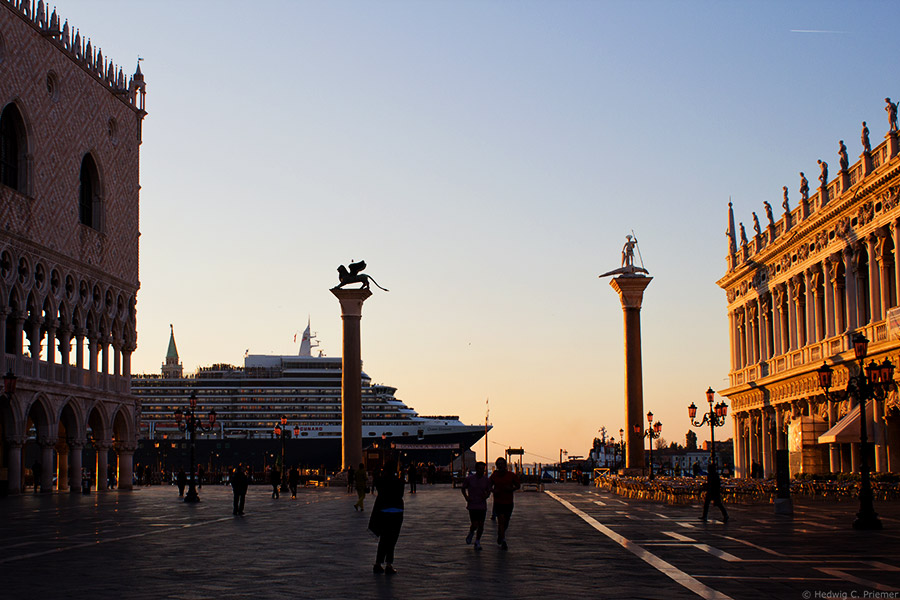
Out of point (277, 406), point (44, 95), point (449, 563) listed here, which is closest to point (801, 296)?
point (44, 95)

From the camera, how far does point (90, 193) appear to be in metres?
57.1

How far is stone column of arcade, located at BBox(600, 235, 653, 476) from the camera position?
177 ft

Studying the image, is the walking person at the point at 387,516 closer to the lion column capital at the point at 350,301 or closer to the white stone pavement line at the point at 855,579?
the white stone pavement line at the point at 855,579

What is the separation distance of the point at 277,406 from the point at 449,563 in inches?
3969

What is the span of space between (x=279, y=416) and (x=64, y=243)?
62.9m

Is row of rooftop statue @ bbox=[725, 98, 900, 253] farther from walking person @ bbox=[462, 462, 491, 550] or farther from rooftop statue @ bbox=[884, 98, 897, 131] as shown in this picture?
walking person @ bbox=[462, 462, 491, 550]

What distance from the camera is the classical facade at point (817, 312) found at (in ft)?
129

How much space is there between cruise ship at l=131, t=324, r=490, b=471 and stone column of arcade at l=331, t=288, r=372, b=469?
51.3 metres

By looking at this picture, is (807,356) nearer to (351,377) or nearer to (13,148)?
(351,377)

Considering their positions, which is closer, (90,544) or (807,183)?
(90,544)

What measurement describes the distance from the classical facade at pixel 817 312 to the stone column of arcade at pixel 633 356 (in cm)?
574

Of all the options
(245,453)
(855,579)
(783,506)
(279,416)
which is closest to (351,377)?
(783,506)

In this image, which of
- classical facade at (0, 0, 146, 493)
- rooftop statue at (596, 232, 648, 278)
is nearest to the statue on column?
rooftop statue at (596, 232, 648, 278)

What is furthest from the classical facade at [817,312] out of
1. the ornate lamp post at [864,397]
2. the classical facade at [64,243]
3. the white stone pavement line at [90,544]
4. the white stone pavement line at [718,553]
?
the classical facade at [64,243]
